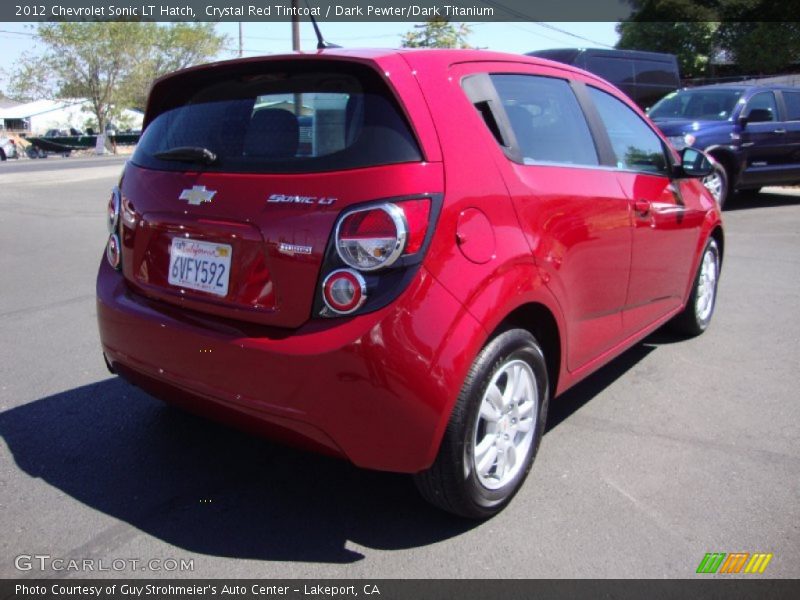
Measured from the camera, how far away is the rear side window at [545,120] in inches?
120

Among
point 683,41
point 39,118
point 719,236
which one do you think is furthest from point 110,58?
point 719,236

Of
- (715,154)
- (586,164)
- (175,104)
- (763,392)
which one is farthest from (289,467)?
(715,154)

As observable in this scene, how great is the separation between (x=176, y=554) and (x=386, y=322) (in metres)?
1.14

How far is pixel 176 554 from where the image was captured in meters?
2.58

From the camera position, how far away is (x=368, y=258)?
7.77 feet

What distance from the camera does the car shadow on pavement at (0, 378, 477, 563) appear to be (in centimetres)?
269

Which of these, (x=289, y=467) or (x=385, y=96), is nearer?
(x=385, y=96)

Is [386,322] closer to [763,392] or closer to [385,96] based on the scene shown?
[385,96]

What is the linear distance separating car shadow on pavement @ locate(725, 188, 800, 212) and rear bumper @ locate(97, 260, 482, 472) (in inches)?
430

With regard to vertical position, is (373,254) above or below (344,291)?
above

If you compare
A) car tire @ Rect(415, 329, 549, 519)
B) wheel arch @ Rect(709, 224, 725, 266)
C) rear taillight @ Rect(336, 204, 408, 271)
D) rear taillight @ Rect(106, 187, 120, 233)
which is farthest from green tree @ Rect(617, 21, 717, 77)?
rear taillight @ Rect(336, 204, 408, 271)

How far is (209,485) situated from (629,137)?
2784mm

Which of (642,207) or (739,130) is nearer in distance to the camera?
(642,207)

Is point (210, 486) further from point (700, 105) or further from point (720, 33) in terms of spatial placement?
point (720, 33)
